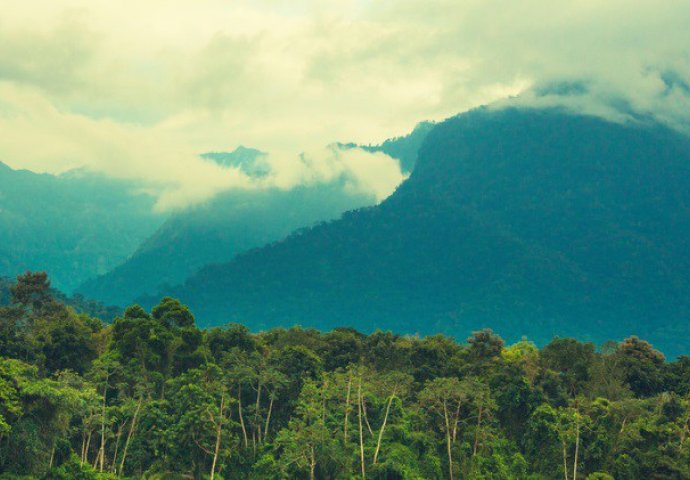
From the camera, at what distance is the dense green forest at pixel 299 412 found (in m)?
45.3

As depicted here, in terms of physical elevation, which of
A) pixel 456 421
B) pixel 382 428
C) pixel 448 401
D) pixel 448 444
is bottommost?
pixel 448 444

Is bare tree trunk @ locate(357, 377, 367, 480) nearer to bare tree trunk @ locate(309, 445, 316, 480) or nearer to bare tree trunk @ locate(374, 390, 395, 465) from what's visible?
bare tree trunk @ locate(374, 390, 395, 465)

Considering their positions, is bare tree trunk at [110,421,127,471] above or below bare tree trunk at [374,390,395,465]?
below

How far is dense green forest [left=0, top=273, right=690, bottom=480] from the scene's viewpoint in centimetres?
4534

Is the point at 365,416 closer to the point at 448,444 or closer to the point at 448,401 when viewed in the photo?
the point at 448,444

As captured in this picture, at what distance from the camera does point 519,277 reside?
621 ft

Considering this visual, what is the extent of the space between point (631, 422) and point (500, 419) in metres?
7.88

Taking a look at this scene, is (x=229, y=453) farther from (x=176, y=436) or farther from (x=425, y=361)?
(x=425, y=361)

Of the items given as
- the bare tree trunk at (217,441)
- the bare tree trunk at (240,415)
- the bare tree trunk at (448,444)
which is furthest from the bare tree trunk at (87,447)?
the bare tree trunk at (448,444)

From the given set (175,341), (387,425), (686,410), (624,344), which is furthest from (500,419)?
(175,341)

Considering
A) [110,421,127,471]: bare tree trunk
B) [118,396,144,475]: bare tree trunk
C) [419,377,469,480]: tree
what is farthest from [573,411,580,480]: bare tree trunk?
→ [110,421,127,471]: bare tree trunk

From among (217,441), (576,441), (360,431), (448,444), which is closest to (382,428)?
(360,431)

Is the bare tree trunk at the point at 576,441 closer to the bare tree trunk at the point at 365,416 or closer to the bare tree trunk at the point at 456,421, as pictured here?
the bare tree trunk at the point at 456,421

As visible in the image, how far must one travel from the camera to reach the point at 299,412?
171ft
